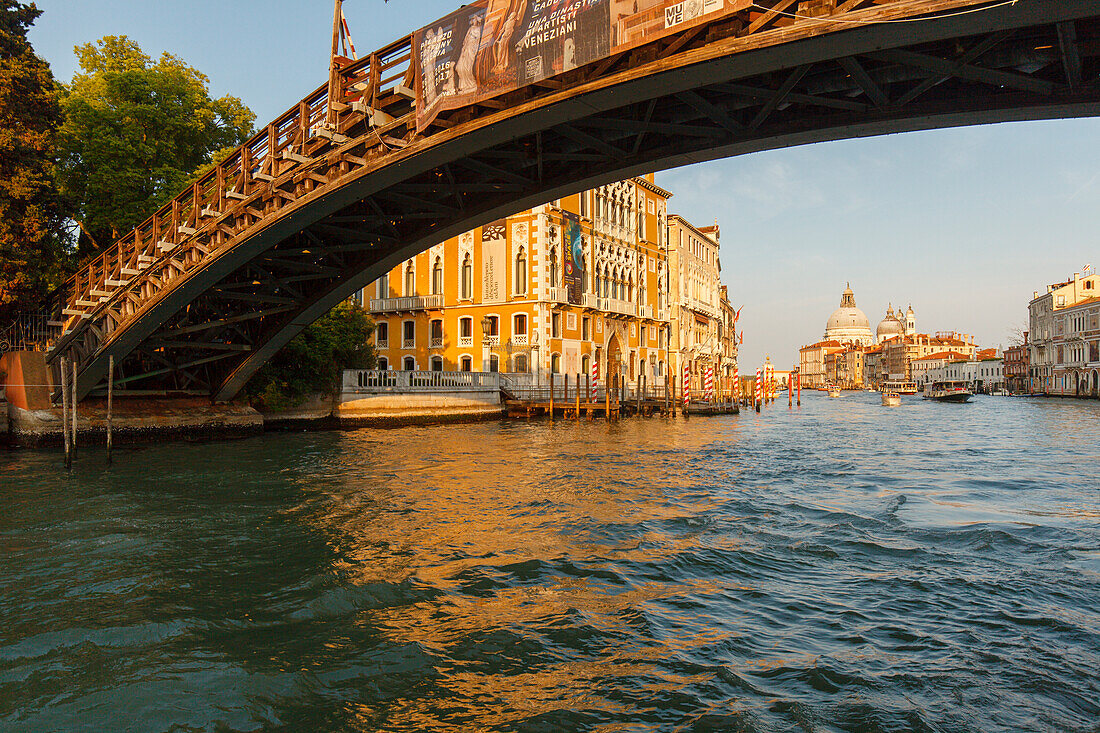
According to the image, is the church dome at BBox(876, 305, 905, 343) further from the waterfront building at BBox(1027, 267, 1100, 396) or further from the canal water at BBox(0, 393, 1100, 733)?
the canal water at BBox(0, 393, 1100, 733)

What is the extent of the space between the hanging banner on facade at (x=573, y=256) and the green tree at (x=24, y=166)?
72.3 ft

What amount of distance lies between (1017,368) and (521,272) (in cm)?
8771

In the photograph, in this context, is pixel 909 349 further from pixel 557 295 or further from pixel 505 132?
pixel 505 132

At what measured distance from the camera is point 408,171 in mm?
10641

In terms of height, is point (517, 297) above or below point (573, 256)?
below

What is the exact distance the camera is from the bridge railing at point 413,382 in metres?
23.7

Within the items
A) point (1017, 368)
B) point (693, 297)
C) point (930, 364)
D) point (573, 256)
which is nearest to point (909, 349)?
point (930, 364)

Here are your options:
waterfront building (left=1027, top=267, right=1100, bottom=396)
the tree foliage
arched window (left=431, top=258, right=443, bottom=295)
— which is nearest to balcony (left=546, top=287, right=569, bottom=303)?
arched window (left=431, top=258, right=443, bottom=295)

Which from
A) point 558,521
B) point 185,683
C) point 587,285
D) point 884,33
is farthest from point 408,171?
point 587,285

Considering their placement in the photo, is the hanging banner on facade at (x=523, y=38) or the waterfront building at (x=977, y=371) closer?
the hanging banner on facade at (x=523, y=38)

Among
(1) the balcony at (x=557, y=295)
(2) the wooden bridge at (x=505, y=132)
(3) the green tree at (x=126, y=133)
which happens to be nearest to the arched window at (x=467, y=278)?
(1) the balcony at (x=557, y=295)

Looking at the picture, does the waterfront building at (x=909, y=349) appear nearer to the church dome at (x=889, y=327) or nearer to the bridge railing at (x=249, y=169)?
the church dome at (x=889, y=327)

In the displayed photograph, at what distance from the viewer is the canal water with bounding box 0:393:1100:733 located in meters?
3.46

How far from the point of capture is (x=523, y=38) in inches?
348
